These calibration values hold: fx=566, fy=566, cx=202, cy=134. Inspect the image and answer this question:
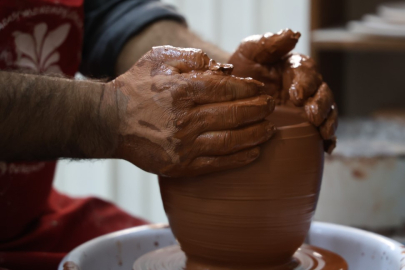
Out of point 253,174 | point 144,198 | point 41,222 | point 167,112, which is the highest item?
point 167,112

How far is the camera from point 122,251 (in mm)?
1062

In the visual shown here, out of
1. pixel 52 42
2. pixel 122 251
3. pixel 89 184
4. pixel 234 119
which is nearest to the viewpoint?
pixel 234 119

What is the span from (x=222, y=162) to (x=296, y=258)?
0.28m

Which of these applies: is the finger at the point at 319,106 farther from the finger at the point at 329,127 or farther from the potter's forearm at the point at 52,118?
the potter's forearm at the point at 52,118

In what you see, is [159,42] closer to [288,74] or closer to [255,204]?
[288,74]

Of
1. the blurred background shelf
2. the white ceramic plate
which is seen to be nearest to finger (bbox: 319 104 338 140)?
the white ceramic plate

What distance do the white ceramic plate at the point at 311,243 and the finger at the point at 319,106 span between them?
26cm

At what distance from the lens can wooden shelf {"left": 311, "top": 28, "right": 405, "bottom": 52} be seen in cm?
190

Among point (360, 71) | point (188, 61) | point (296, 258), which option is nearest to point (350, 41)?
point (360, 71)

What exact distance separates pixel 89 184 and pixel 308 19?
118 cm

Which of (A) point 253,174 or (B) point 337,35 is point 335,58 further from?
(A) point 253,174

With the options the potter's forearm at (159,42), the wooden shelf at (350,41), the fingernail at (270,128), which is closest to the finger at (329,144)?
the fingernail at (270,128)

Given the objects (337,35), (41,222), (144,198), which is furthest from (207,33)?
(41,222)

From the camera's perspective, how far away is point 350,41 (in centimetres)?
196
